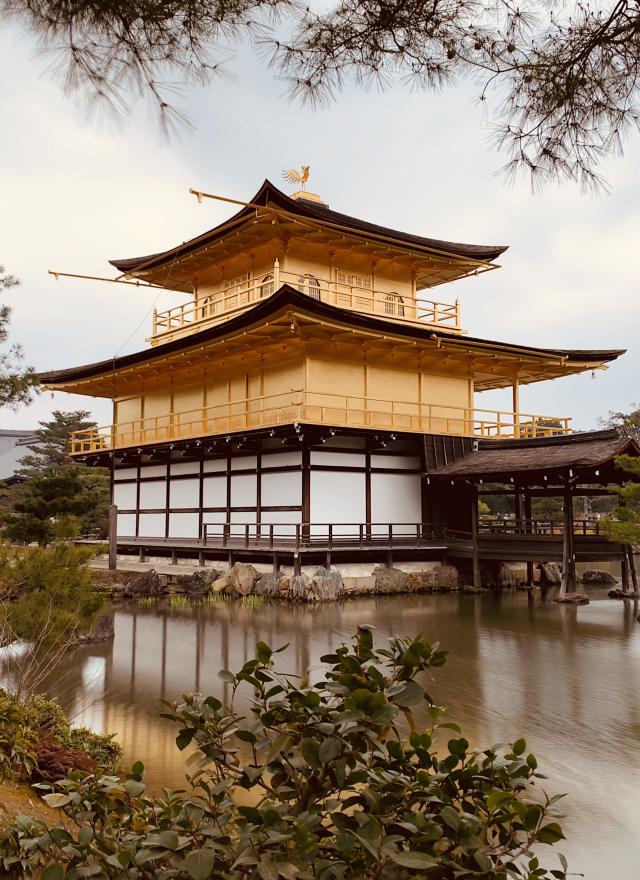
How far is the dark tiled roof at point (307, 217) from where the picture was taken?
21.8 m

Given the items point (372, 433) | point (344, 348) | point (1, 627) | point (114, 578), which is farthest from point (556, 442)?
point (1, 627)

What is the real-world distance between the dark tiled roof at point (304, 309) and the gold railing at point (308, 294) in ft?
4.41

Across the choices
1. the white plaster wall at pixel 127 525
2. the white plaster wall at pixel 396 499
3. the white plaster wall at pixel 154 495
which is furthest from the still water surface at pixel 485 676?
the white plaster wall at pixel 127 525

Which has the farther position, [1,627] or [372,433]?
[372,433]

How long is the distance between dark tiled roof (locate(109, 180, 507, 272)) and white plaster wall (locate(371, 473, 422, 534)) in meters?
7.90

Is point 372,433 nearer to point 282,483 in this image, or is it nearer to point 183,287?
point 282,483

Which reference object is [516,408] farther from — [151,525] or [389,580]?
[151,525]

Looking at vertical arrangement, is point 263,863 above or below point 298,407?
below

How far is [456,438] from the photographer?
76.0 ft

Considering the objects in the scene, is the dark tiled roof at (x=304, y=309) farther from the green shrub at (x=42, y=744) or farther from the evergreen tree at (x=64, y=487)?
the green shrub at (x=42, y=744)

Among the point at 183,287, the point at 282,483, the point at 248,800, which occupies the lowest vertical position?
the point at 248,800

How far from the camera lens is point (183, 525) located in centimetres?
2578

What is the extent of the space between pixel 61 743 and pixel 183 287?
26580mm

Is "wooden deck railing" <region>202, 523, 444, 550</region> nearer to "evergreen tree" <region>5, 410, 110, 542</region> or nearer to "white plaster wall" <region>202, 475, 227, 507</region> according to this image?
"white plaster wall" <region>202, 475, 227, 507</region>
